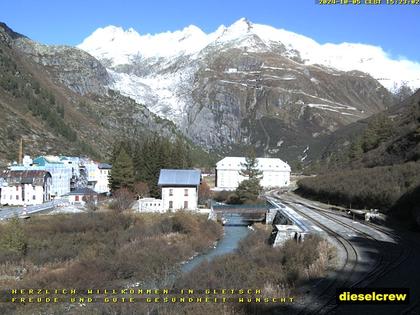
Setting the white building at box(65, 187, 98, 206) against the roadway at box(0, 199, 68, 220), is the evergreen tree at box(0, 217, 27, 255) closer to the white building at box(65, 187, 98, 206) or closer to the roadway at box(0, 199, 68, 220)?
the roadway at box(0, 199, 68, 220)

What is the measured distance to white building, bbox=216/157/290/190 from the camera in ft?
516

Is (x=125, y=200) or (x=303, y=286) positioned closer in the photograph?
(x=303, y=286)

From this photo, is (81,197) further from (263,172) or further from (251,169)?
(263,172)

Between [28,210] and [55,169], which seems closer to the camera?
[28,210]

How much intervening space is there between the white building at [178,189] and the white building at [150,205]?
94 centimetres

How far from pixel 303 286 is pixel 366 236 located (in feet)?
60.9

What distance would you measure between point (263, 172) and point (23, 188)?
90828 millimetres

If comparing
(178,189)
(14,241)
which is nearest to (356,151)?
(178,189)

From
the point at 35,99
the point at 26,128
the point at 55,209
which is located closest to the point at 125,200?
the point at 55,209

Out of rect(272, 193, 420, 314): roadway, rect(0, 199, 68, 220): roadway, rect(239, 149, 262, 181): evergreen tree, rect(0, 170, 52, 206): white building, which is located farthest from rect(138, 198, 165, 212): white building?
rect(272, 193, 420, 314): roadway

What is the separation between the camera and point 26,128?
147 m

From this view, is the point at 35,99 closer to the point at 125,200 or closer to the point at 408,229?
the point at 125,200

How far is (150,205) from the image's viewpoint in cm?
7369

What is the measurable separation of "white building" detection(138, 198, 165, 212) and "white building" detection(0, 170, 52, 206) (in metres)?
21.0
